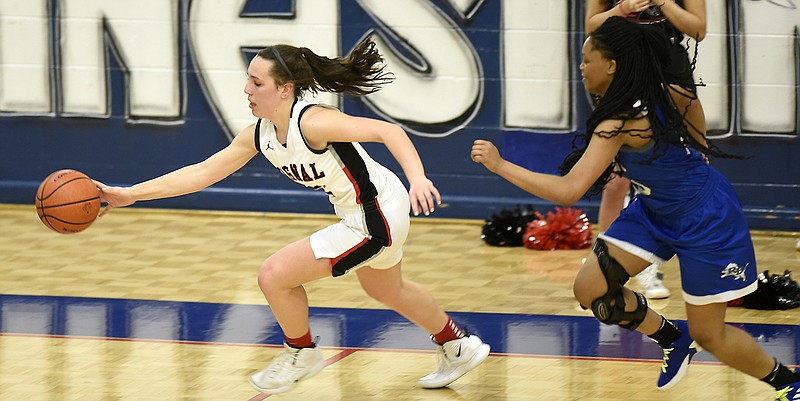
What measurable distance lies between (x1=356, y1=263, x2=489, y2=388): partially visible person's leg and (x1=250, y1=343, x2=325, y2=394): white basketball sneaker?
38cm

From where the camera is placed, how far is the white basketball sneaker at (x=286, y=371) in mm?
4812

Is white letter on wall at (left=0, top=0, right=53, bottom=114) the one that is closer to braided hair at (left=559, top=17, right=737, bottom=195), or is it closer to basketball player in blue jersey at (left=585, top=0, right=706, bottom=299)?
basketball player in blue jersey at (left=585, top=0, right=706, bottom=299)

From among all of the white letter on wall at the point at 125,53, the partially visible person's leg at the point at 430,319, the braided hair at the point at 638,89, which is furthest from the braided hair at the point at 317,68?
the white letter on wall at the point at 125,53

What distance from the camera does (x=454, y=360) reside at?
5.12m

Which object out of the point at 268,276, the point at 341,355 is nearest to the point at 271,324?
the point at 341,355

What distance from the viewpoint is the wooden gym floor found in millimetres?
5160

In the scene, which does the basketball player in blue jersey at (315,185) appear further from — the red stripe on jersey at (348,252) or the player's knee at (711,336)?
the player's knee at (711,336)

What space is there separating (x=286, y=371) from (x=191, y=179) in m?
0.90

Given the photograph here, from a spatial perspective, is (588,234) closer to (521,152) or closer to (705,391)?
(521,152)

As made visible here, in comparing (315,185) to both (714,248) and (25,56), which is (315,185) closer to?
(714,248)

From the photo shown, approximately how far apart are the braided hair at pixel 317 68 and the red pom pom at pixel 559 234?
3.38m

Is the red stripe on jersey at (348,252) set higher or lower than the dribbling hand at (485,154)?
lower

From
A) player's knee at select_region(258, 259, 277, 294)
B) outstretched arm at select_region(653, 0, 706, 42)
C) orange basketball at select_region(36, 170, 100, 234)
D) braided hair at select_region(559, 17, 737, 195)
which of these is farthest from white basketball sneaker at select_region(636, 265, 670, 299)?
orange basketball at select_region(36, 170, 100, 234)

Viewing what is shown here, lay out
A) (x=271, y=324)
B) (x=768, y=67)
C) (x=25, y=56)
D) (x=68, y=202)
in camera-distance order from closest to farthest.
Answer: (x=68, y=202) < (x=271, y=324) < (x=768, y=67) < (x=25, y=56)
